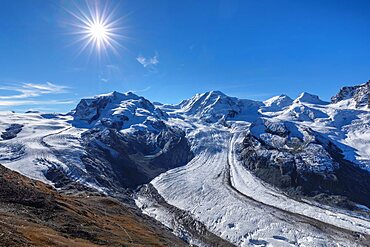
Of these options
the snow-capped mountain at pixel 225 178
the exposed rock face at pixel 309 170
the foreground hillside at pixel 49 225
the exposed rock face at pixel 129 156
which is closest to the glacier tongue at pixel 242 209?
the snow-capped mountain at pixel 225 178

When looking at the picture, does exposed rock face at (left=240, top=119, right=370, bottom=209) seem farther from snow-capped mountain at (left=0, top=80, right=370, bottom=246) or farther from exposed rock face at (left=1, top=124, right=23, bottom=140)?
exposed rock face at (left=1, top=124, right=23, bottom=140)

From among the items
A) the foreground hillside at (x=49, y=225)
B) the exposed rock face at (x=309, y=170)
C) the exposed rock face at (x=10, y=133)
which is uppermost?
the exposed rock face at (x=10, y=133)

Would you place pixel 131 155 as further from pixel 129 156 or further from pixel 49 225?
pixel 49 225

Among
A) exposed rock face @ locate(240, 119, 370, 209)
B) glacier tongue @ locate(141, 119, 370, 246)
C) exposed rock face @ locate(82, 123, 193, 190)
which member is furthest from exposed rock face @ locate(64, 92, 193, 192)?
exposed rock face @ locate(240, 119, 370, 209)

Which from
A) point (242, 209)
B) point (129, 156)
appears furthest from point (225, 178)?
point (129, 156)

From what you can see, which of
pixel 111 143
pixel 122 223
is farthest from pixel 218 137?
pixel 122 223

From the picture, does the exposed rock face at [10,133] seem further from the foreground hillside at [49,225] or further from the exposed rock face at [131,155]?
the foreground hillside at [49,225]

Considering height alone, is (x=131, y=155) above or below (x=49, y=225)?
above

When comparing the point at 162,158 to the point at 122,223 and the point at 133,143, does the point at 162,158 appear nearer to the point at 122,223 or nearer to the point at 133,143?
the point at 133,143
